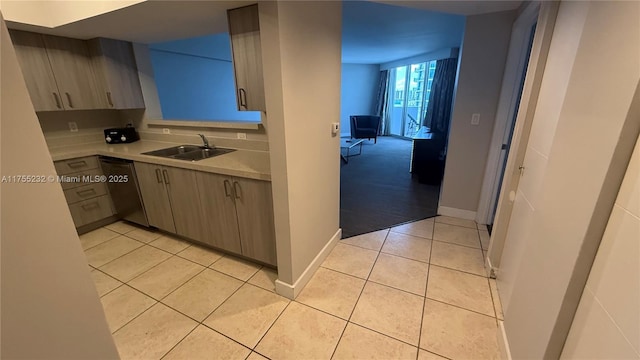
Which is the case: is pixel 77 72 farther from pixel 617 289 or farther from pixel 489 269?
pixel 489 269

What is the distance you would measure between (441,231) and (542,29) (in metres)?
1.91

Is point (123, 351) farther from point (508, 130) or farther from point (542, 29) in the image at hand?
point (508, 130)

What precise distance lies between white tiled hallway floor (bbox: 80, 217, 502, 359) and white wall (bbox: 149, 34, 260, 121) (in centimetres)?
325

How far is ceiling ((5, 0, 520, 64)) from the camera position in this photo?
5.75ft

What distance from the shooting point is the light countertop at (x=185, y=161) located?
1.89m

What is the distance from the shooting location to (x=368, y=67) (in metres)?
8.94

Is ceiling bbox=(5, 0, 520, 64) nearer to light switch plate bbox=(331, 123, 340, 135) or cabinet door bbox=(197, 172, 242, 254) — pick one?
light switch plate bbox=(331, 123, 340, 135)

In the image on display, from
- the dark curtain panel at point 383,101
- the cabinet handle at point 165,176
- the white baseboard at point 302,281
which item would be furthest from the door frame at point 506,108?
the dark curtain panel at point 383,101

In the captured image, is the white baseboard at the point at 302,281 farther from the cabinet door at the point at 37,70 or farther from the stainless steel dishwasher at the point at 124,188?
the cabinet door at the point at 37,70

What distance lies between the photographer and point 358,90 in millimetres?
9086

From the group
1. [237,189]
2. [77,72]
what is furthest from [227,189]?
[77,72]

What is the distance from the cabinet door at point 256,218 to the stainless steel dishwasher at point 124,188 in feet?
4.43

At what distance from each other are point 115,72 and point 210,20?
1588 mm

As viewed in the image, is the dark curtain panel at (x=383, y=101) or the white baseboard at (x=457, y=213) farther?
the dark curtain panel at (x=383, y=101)
